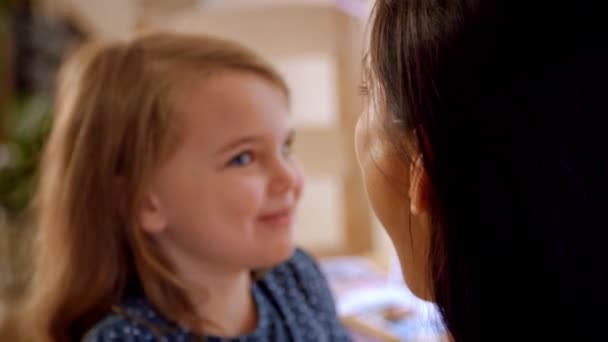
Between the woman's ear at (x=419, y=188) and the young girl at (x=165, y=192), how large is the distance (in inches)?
10.9

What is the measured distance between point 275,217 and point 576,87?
1.43 ft

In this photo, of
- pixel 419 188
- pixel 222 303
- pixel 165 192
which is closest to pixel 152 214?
pixel 165 192

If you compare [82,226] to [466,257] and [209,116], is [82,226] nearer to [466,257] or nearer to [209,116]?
[209,116]

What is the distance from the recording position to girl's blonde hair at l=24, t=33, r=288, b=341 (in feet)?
2.19

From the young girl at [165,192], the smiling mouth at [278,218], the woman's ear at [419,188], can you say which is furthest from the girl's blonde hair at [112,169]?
the woman's ear at [419,188]

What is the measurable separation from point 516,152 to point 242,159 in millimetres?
392

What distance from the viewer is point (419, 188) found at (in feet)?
1.41

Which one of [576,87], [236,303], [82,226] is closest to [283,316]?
[236,303]

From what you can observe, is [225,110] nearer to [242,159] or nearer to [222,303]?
[242,159]

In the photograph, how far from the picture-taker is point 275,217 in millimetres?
704

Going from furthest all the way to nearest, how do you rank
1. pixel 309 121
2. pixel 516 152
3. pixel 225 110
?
pixel 309 121 → pixel 225 110 → pixel 516 152

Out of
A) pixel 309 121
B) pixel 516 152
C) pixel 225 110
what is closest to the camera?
pixel 516 152

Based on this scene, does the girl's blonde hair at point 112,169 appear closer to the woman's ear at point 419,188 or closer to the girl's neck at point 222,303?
the girl's neck at point 222,303

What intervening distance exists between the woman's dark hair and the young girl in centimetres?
32
